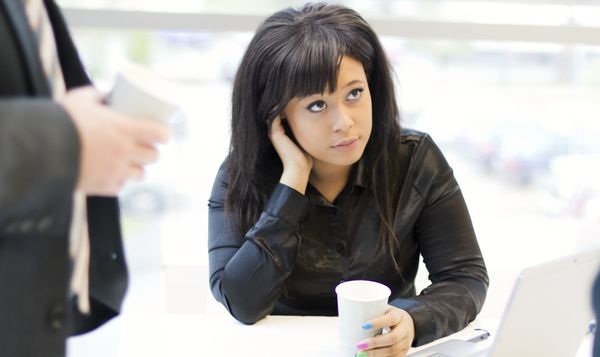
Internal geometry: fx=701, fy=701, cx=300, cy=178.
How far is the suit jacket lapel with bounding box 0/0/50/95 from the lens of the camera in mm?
798

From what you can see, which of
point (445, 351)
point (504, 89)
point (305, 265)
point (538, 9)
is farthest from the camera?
point (504, 89)

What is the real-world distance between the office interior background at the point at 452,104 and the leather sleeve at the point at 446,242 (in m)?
0.63

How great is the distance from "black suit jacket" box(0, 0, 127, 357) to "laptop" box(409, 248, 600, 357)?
63 cm

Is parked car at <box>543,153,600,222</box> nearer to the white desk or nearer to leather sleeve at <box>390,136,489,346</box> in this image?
leather sleeve at <box>390,136,489,346</box>

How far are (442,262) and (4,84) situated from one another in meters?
1.10

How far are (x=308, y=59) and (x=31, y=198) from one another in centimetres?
89

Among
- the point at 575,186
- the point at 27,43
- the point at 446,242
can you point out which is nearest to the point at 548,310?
the point at 446,242

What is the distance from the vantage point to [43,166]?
71cm

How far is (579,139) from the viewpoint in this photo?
9.08 ft

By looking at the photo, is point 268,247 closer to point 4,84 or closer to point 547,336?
point 547,336

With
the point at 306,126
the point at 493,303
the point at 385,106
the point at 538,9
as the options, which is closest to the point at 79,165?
the point at 306,126

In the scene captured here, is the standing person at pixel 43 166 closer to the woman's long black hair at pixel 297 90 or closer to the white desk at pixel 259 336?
the white desk at pixel 259 336

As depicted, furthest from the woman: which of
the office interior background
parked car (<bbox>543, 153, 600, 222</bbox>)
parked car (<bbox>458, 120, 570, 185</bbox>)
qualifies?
parked car (<bbox>543, 153, 600, 222</bbox>)

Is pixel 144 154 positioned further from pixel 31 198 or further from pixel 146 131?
pixel 31 198
